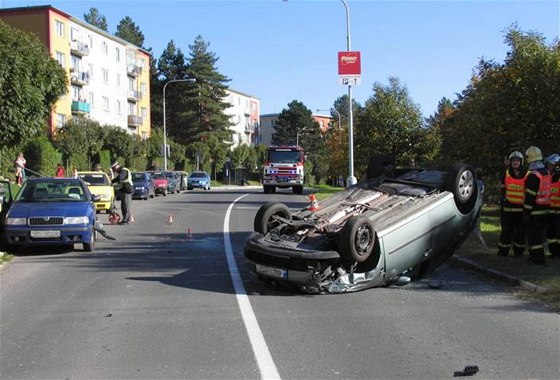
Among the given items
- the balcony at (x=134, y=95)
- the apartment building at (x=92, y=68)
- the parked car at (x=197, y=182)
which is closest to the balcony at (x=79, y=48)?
the apartment building at (x=92, y=68)

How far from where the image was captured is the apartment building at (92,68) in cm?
5534

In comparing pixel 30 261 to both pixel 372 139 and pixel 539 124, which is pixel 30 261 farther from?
pixel 372 139

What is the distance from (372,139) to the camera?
1282 inches

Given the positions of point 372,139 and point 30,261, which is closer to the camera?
point 30,261

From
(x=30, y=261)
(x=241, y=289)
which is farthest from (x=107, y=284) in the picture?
(x=30, y=261)

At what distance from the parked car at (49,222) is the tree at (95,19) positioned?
93672 mm

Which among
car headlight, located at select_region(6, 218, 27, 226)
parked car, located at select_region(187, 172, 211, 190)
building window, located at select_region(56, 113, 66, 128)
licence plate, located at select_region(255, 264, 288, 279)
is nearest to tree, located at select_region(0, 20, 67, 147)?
car headlight, located at select_region(6, 218, 27, 226)

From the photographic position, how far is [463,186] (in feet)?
29.3

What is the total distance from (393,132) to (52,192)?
2266 centimetres

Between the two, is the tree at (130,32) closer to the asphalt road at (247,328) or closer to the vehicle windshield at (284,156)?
the vehicle windshield at (284,156)

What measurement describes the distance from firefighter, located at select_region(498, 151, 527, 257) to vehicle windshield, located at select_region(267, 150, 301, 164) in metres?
27.9

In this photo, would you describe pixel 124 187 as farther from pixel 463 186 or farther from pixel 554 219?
pixel 554 219

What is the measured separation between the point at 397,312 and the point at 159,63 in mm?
96990

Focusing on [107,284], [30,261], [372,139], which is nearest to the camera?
[107,284]
